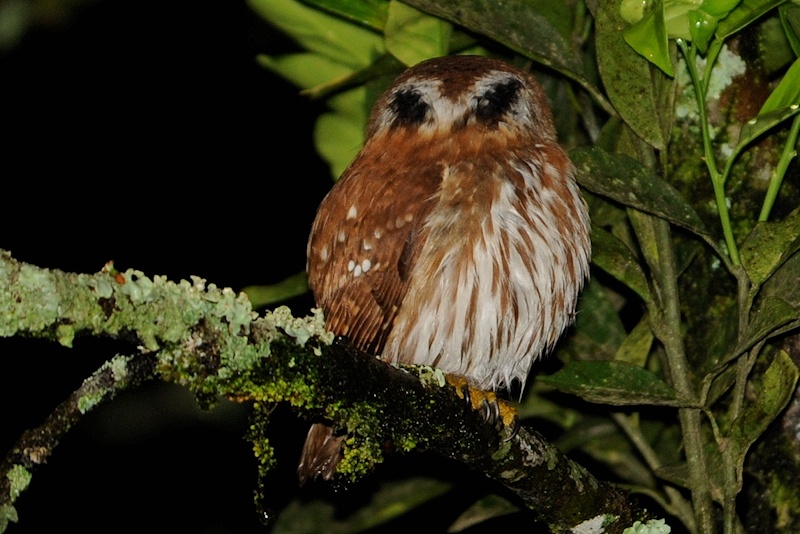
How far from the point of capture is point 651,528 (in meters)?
2.36

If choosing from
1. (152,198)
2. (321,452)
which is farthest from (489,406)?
(152,198)

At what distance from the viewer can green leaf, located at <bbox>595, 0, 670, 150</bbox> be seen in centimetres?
259

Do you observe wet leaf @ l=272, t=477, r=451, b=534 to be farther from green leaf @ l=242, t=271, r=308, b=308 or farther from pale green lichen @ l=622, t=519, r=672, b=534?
pale green lichen @ l=622, t=519, r=672, b=534

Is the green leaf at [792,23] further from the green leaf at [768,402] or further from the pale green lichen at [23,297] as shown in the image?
the pale green lichen at [23,297]

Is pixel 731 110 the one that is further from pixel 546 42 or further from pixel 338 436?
pixel 338 436

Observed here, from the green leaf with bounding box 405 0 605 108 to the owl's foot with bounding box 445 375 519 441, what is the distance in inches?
35.2

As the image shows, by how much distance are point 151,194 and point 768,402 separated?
3.42m

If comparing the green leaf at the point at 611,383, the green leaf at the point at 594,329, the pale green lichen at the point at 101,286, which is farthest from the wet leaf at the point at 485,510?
the pale green lichen at the point at 101,286

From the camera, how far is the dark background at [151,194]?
4.13 m

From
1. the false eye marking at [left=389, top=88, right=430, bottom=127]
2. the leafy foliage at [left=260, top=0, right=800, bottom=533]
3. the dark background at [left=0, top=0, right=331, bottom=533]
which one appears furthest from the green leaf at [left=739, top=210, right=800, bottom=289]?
the dark background at [left=0, top=0, right=331, bottom=533]

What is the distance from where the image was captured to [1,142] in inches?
186

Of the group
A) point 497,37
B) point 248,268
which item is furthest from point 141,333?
point 248,268

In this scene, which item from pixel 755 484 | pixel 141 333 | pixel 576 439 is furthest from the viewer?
pixel 576 439

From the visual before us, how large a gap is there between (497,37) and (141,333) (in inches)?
61.1
